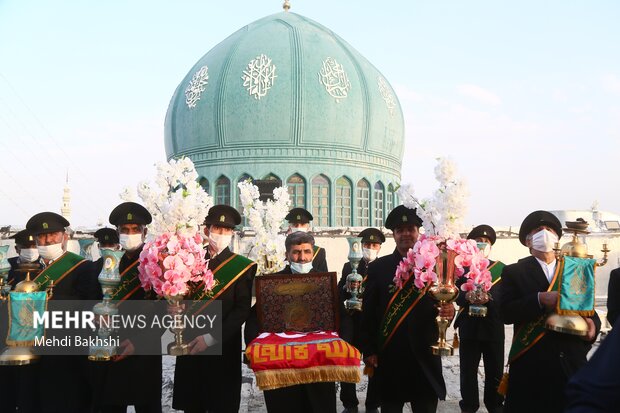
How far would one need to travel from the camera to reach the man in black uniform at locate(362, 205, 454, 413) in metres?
4.83

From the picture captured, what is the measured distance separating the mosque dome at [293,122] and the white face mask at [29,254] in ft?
58.6

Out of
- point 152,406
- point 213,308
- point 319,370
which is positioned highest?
point 213,308

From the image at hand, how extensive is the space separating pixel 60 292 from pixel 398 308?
320cm

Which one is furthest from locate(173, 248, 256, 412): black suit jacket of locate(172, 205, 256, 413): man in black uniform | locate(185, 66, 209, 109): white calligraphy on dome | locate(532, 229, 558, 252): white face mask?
locate(185, 66, 209, 109): white calligraphy on dome

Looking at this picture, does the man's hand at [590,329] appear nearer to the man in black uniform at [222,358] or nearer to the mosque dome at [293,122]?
the man in black uniform at [222,358]

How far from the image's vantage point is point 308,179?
80.4 feet

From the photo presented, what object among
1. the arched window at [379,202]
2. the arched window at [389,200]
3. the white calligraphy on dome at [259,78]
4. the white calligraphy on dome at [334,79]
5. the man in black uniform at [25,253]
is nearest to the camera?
the man in black uniform at [25,253]

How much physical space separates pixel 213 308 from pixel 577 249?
9.94 ft

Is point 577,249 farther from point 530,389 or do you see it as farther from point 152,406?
point 152,406

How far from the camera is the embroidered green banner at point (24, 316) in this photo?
16.0 ft

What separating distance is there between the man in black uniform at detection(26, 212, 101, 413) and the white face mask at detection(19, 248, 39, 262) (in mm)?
714

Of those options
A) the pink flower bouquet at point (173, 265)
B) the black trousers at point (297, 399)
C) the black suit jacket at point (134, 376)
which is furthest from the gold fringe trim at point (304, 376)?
the black suit jacket at point (134, 376)

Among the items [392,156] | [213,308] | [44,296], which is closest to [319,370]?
[213,308]

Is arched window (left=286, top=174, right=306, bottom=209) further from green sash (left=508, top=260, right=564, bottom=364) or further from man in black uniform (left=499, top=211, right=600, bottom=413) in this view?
green sash (left=508, top=260, right=564, bottom=364)
